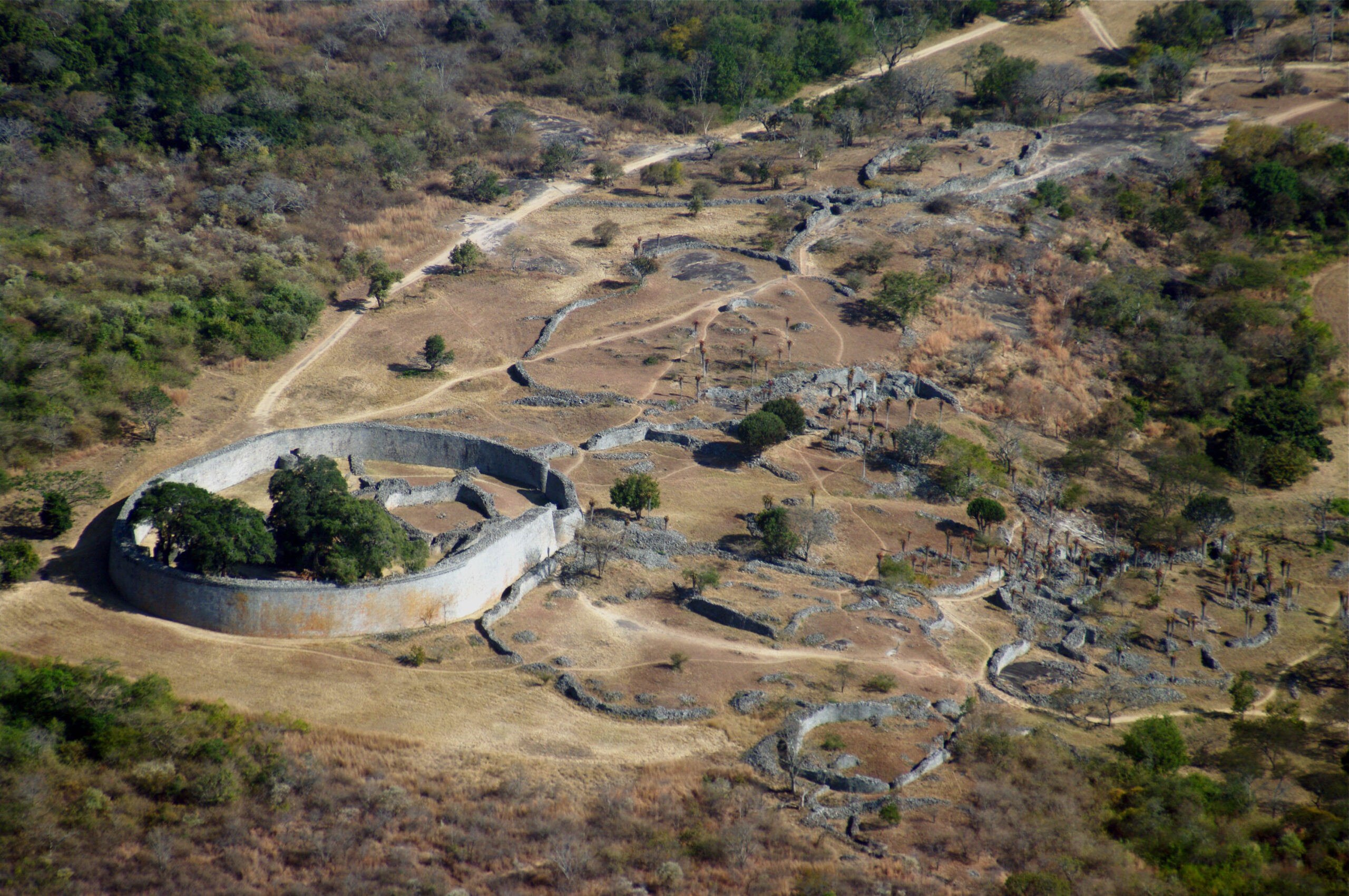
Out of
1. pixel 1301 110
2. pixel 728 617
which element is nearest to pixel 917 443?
pixel 728 617

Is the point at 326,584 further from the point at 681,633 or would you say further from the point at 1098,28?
the point at 1098,28

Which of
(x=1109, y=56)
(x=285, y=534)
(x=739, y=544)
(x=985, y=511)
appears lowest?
(x=739, y=544)

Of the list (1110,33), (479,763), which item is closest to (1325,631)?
(479,763)

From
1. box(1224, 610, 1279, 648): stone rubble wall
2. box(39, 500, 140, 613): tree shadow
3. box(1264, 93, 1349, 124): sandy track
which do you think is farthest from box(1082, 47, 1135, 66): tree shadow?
box(39, 500, 140, 613): tree shadow

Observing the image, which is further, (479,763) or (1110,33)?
(1110,33)

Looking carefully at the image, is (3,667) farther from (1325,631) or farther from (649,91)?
(649,91)

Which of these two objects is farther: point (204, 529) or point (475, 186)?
point (475, 186)

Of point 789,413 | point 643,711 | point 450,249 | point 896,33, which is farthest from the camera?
point 896,33

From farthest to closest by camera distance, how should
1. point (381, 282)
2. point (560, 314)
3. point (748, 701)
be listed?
point (560, 314) → point (381, 282) → point (748, 701)

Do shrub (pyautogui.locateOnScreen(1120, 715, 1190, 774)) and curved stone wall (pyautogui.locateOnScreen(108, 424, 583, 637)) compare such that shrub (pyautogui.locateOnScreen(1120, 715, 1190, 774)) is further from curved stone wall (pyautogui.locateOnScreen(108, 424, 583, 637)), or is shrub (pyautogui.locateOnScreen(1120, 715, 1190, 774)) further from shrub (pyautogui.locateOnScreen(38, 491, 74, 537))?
shrub (pyautogui.locateOnScreen(38, 491, 74, 537))
